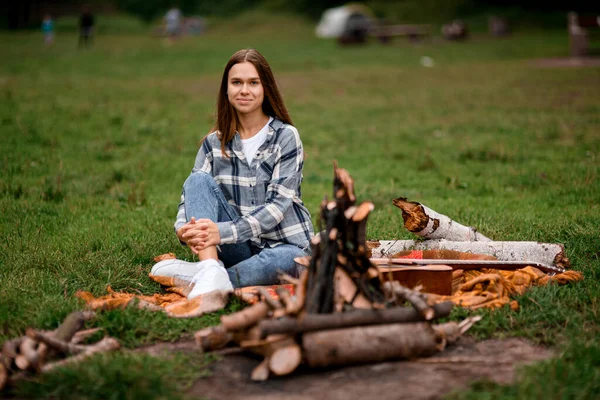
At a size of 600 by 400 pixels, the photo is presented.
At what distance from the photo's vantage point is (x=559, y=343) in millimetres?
3812

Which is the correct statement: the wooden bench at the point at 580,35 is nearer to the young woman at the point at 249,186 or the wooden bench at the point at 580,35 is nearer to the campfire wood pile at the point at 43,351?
the young woman at the point at 249,186

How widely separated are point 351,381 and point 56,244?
10.9 ft

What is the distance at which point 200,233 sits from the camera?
448 cm

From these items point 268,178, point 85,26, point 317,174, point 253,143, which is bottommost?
point 317,174

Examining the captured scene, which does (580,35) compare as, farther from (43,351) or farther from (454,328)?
(43,351)

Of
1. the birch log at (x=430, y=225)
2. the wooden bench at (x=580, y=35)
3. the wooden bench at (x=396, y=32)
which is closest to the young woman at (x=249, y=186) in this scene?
the birch log at (x=430, y=225)

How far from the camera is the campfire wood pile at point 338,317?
343cm

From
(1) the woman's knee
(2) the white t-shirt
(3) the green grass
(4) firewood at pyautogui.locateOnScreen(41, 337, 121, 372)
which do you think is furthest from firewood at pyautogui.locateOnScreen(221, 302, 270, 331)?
(2) the white t-shirt

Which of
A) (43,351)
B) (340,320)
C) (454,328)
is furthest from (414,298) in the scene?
(43,351)

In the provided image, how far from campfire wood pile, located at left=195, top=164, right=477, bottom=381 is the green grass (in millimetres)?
416

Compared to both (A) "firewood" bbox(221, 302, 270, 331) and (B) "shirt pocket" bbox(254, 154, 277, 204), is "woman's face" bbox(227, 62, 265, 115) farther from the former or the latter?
(A) "firewood" bbox(221, 302, 270, 331)

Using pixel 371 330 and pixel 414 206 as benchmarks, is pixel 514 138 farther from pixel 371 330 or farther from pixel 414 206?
pixel 371 330

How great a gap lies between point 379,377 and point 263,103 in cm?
234

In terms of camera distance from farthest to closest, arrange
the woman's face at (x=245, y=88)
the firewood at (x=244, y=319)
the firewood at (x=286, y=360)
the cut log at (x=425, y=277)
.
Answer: the woman's face at (x=245, y=88)
the cut log at (x=425, y=277)
the firewood at (x=244, y=319)
the firewood at (x=286, y=360)
